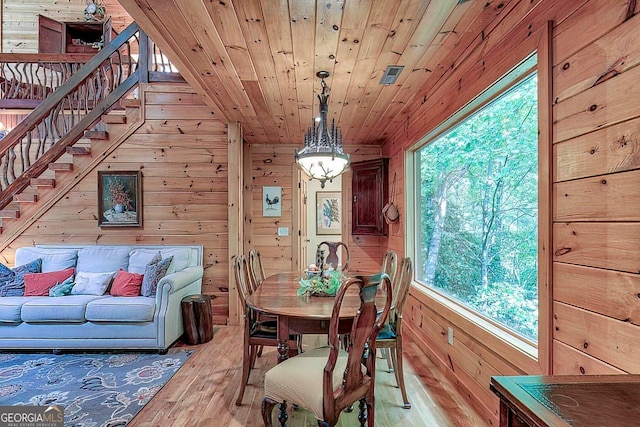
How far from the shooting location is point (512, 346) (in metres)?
1.94

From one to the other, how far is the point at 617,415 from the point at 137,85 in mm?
5401

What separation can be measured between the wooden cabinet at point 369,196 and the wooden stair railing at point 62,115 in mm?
3322

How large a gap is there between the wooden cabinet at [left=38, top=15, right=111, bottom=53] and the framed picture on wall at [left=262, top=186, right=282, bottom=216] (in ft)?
14.6

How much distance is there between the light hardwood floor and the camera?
2244 mm

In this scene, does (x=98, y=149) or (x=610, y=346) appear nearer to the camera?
(x=610, y=346)

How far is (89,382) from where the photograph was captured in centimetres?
275

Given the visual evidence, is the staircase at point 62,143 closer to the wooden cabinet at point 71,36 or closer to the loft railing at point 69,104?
the loft railing at point 69,104

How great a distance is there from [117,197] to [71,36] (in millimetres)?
4580

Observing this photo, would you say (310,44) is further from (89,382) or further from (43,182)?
(43,182)

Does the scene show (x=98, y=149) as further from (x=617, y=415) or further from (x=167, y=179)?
(x=617, y=415)

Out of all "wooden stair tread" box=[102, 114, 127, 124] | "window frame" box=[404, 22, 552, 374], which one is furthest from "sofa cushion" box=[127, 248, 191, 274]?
"window frame" box=[404, 22, 552, 374]

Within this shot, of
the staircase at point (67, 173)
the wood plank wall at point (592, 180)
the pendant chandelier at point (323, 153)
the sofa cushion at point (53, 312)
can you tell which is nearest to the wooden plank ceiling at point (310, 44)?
the pendant chandelier at point (323, 153)

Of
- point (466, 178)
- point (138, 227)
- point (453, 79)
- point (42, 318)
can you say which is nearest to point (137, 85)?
point (138, 227)

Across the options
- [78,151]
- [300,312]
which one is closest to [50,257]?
[78,151]
